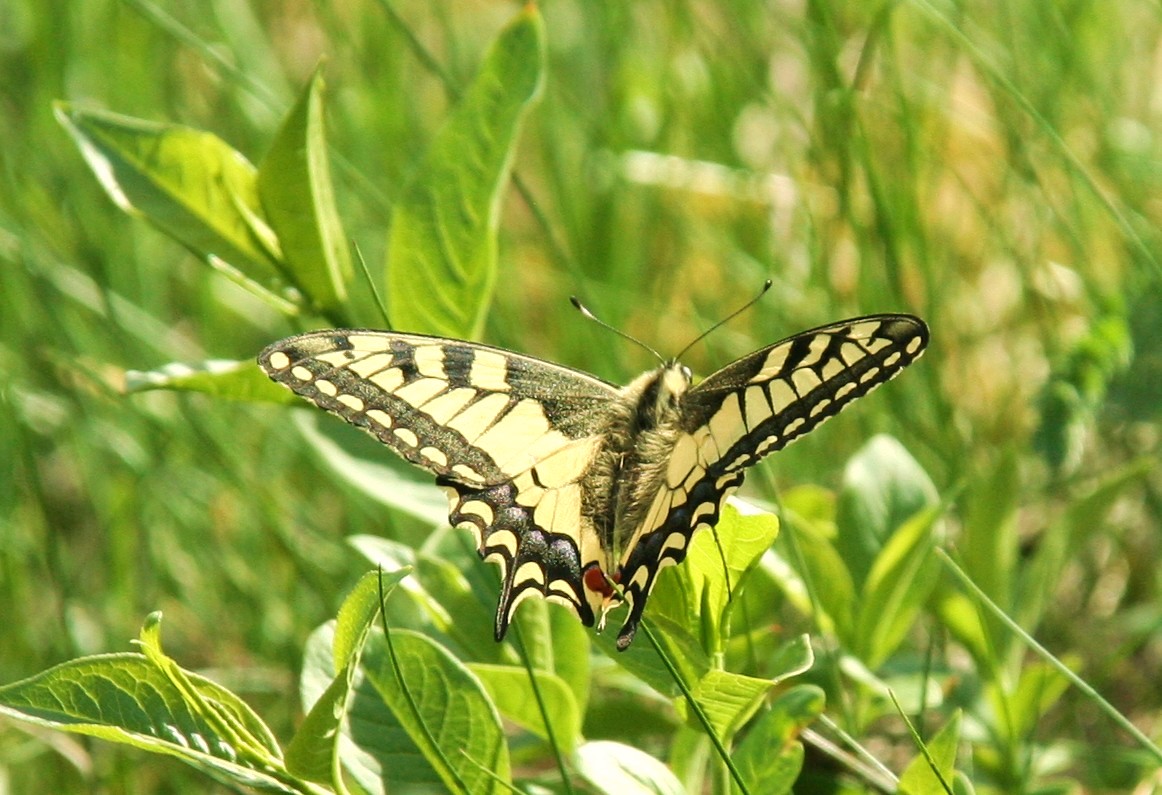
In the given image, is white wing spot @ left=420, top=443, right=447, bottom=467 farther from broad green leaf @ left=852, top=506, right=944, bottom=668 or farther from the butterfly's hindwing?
broad green leaf @ left=852, top=506, right=944, bottom=668

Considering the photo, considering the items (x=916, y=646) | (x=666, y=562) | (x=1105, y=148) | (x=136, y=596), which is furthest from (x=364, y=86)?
(x=666, y=562)

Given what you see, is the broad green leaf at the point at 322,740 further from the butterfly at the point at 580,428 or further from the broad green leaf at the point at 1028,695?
the broad green leaf at the point at 1028,695

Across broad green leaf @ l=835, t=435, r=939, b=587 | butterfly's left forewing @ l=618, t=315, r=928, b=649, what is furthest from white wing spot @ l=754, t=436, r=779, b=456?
broad green leaf @ l=835, t=435, r=939, b=587

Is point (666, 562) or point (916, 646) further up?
point (666, 562)

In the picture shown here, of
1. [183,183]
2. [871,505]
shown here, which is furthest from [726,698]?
[183,183]

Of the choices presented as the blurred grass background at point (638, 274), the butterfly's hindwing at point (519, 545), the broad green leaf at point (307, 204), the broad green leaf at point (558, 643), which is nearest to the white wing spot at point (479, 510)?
the butterfly's hindwing at point (519, 545)

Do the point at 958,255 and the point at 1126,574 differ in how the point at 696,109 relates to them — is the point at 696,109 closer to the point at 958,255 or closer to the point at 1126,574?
the point at 958,255
